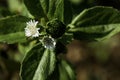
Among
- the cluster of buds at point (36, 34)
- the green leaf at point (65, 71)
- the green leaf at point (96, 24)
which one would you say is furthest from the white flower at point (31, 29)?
the green leaf at point (65, 71)

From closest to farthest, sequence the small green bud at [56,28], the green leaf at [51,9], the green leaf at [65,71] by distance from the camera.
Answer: the small green bud at [56,28], the green leaf at [51,9], the green leaf at [65,71]

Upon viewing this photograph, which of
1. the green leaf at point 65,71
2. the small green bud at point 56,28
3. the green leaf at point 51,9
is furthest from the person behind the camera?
the green leaf at point 65,71

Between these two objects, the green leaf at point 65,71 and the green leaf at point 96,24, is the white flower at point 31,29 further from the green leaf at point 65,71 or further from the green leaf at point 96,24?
the green leaf at point 65,71

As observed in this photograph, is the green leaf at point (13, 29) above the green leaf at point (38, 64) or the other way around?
above

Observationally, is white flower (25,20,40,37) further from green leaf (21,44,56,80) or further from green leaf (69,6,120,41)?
green leaf (69,6,120,41)

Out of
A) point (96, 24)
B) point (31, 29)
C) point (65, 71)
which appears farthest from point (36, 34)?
point (65, 71)

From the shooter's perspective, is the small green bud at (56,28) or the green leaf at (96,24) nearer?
the small green bud at (56,28)

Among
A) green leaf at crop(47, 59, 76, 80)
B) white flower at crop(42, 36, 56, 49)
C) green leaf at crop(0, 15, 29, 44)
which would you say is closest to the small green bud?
white flower at crop(42, 36, 56, 49)
